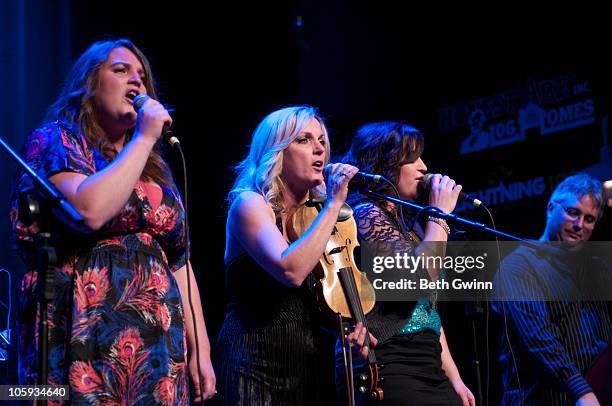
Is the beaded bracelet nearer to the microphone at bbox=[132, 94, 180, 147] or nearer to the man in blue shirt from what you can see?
the man in blue shirt

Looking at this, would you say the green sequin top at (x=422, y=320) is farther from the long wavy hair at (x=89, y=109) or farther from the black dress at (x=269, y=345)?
the long wavy hair at (x=89, y=109)

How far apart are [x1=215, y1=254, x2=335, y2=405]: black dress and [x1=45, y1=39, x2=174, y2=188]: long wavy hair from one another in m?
0.56

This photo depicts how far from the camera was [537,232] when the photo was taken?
5062mm

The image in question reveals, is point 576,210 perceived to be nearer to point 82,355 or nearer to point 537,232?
point 537,232

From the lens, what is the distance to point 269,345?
2875 millimetres

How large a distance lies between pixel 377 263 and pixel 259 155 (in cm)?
66

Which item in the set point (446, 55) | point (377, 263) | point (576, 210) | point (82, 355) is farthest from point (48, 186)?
point (446, 55)

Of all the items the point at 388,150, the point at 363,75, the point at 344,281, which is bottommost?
the point at 344,281

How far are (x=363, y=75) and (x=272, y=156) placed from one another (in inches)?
119

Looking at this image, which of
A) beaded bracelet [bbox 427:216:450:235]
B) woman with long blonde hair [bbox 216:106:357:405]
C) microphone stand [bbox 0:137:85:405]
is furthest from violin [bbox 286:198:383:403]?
microphone stand [bbox 0:137:85:405]

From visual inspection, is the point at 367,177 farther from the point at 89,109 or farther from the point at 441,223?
the point at 89,109

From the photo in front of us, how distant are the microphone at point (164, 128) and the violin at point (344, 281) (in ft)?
2.58

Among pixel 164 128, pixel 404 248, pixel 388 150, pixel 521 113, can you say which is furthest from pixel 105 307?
pixel 521 113

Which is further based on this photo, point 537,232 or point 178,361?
point 537,232
